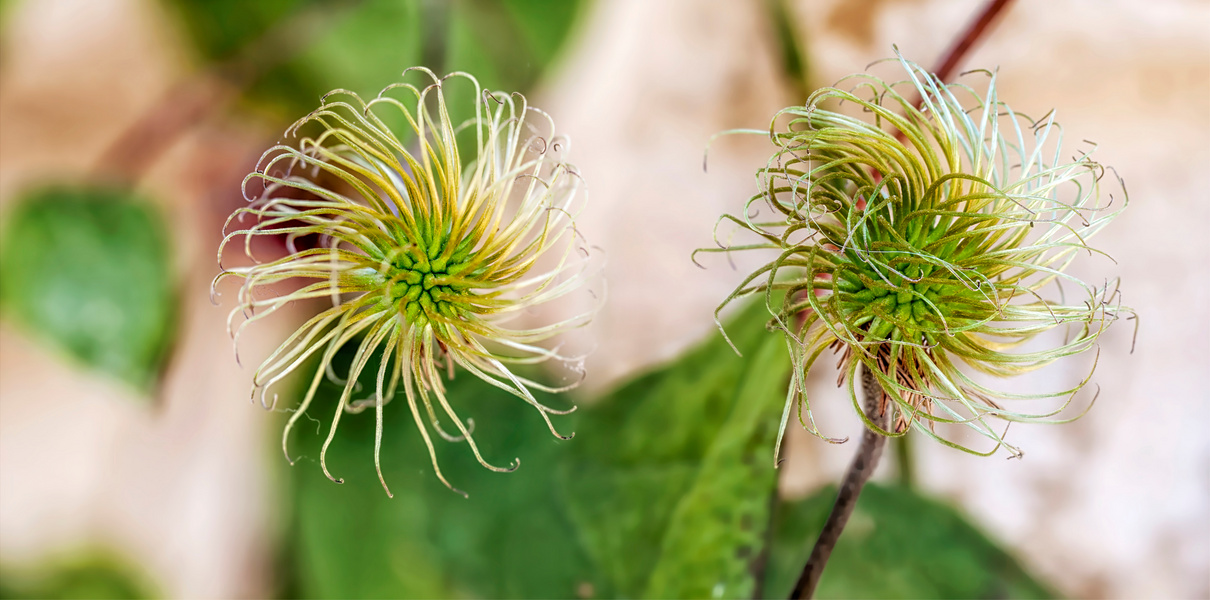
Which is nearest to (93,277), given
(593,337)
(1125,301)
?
(593,337)

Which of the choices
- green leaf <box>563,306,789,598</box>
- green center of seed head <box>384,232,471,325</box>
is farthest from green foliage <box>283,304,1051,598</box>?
green center of seed head <box>384,232,471,325</box>

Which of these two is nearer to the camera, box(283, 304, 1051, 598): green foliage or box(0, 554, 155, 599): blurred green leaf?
box(283, 304, 1051, 598): green foliage

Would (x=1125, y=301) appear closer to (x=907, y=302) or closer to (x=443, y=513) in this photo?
(x=907, y=302)

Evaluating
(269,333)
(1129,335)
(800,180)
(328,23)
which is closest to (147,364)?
(269,333)

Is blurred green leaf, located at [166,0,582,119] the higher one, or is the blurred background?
blurred green leaf, located at [166,0,582,119]

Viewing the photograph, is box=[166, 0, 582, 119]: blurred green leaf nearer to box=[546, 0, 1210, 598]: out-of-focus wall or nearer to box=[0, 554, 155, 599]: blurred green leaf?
box=[546, 0, 1210, 598]: out-of-focus wall

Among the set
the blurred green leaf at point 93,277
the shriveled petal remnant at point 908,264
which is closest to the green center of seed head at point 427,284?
the shriveled petal remnant at point 908,264
